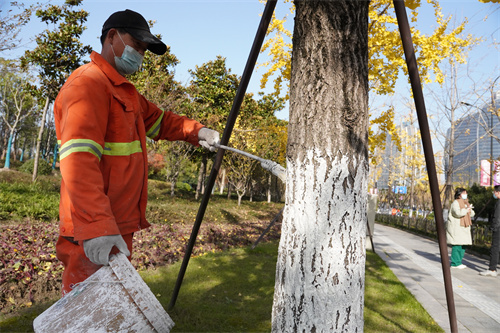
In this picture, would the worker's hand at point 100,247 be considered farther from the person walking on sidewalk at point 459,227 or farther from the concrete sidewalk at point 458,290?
the person walking on sidewalk at point 459,227

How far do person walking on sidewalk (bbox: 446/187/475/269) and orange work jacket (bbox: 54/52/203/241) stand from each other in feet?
27.1

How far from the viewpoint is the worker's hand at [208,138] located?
290 centimetres

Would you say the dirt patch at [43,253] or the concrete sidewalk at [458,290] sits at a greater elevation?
the dirt patch at [43,253]

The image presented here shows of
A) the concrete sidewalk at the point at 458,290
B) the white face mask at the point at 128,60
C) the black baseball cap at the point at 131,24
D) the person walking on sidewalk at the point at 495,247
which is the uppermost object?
the black baseball cap at the point at 131,24

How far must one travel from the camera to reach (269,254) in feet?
26.0

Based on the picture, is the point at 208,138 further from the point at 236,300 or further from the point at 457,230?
the point at 457,230

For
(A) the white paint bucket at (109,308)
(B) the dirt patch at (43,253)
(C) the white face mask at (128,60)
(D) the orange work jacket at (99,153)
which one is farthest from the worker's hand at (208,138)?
(B) the dirt patch at (43,253)

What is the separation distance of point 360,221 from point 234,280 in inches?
147

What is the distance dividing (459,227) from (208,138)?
780 cm

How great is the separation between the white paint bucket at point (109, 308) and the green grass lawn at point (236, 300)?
1.82m

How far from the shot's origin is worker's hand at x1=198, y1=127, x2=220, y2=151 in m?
2.90

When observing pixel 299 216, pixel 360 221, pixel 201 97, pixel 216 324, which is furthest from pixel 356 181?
pixel 201 97

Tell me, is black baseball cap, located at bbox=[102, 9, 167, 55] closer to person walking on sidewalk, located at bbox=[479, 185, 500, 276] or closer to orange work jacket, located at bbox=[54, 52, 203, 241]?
orange work jacket, located at bbox=[54, 52, 203, 241]

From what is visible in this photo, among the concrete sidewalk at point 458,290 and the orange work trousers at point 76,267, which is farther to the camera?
the concrete sidewalk at point 458,290
